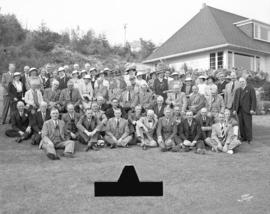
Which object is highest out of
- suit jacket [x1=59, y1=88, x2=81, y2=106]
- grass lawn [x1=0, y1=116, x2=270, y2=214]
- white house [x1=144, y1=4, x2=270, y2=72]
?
white house [x1=144, y1=4, x2=270, y2=72]

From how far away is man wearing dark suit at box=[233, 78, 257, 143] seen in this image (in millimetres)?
11094

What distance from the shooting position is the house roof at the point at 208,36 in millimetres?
26184

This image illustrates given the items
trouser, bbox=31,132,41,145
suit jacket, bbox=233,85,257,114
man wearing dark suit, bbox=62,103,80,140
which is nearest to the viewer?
trouser, bbox=31,132,41,145

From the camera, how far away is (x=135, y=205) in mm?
5344

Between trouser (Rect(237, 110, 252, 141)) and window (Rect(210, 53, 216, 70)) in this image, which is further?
window (Rect(210, 53, 216, 70))

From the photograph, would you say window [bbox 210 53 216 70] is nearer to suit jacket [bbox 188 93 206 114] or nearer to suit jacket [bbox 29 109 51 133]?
suit jacket [bbox 188 93 206 114]

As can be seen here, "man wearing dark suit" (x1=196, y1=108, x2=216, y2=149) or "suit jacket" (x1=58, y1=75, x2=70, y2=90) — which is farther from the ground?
"suit jacket" (x1=58, y1=75, x2=70, y2=90)

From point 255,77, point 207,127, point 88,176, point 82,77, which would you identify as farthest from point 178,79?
point 255,77

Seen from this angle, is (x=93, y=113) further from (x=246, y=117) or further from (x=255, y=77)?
(x=255, y=77)

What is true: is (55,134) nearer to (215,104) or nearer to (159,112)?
(159,112)

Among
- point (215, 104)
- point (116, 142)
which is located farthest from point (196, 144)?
point (116, 142)

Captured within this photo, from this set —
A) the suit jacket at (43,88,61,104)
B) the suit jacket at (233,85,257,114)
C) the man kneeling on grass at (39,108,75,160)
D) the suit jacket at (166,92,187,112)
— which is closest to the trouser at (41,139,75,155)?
the man kneeling on grass at (39,108,75,160)

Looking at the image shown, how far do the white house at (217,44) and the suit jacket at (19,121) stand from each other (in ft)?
59.1

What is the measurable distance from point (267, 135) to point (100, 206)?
30.3 ft
